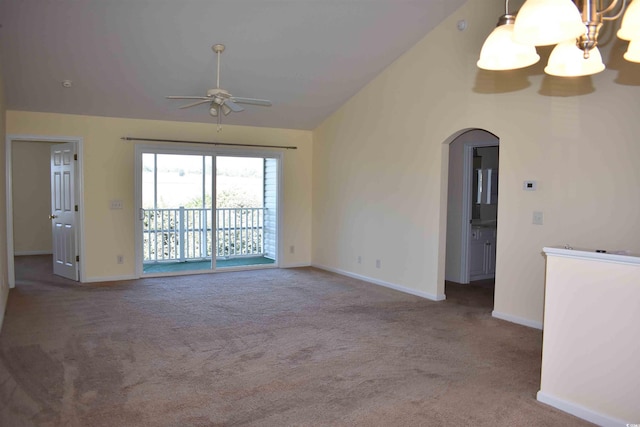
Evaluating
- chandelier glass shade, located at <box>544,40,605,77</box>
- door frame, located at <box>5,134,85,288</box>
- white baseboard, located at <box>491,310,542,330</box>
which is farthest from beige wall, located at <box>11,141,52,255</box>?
chandelier glass shade, located at <box>544,40,605,77</box>

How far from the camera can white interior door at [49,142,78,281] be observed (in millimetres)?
6289

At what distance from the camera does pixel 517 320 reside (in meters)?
4.59

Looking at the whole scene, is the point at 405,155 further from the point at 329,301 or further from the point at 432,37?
the point at 329,301

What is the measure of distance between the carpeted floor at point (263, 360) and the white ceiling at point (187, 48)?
99.3 inches

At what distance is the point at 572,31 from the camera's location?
5.54 feet

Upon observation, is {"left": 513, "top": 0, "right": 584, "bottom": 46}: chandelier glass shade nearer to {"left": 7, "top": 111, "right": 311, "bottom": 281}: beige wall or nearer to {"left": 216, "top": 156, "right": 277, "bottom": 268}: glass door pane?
{"left": 7, "top": 111, "right": 311, "bottom": 281}: beige wall

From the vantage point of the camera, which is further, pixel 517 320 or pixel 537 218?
pixel 517 320

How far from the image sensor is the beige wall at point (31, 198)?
8727 mm

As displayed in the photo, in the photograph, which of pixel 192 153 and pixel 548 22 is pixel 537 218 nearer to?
pixel 548 22

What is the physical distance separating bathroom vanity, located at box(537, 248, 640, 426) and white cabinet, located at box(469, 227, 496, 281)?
148 inches

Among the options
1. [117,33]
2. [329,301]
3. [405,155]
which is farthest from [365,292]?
[117,33]

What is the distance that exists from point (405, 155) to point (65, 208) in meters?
4.85

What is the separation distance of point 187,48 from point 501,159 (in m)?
3.55

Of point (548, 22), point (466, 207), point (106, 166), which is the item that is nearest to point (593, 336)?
point (548, 22)
